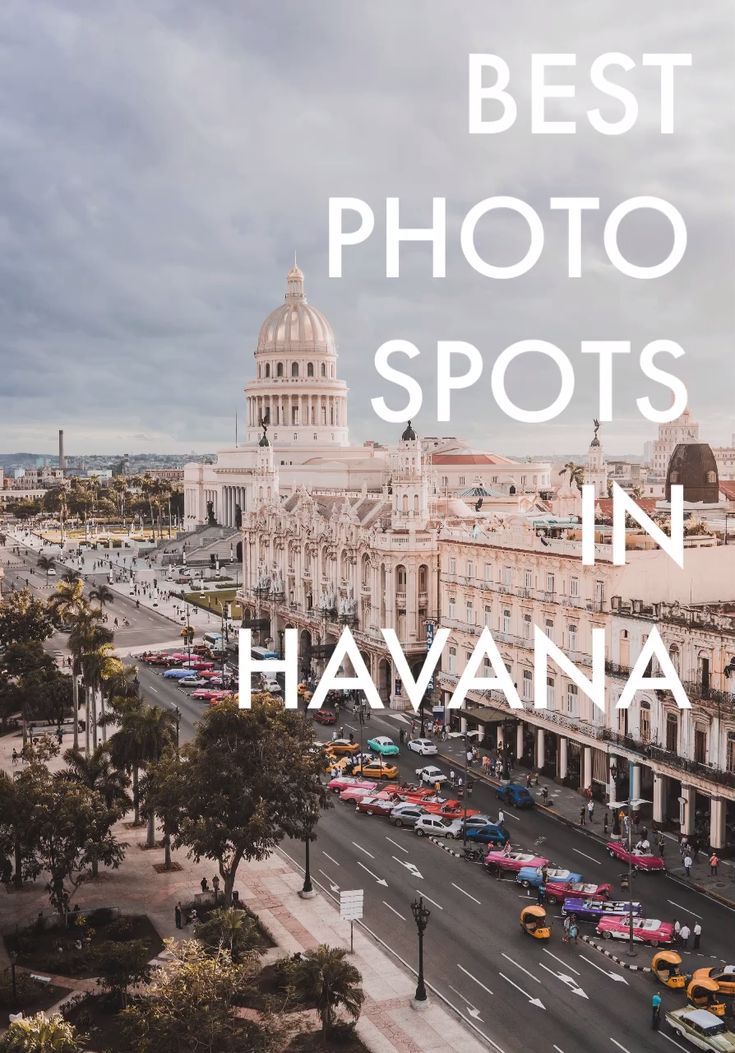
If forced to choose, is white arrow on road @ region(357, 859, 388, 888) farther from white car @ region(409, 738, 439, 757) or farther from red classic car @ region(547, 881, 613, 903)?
white car @ region(409, 738, 439, 757)

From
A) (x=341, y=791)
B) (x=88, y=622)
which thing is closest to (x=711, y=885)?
(x=341, y=791)

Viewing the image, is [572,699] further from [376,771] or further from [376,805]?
[376,805]

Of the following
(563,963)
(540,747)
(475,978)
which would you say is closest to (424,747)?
(540,747)

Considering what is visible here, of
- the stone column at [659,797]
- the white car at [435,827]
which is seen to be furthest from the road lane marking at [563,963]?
the stone column at [659,797]

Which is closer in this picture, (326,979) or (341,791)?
(326,979)

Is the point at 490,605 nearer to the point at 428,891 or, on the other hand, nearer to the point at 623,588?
the point at 623,588

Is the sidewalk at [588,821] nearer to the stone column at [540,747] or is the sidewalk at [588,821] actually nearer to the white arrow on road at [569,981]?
the stone column at [540,747]
